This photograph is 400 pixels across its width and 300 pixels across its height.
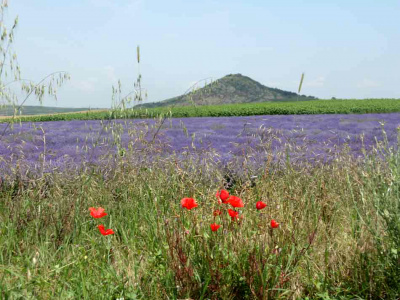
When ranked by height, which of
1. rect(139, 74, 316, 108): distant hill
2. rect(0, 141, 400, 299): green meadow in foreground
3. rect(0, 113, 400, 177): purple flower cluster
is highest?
rect(139, 74, 316, 108): distant hill

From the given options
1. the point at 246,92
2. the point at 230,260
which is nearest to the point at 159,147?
the point at 230,260

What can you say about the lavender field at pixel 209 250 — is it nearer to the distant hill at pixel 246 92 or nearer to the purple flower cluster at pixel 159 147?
the purple flower cluster at pixel 159 147

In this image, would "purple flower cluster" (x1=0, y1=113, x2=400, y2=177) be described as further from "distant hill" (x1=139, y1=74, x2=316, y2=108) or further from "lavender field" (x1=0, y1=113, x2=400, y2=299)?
"distant hill" (x1=139, y1=74, x2=316, y2=108)

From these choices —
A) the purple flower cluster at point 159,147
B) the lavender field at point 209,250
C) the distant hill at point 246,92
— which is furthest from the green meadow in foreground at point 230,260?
the distant hill at point 246,92

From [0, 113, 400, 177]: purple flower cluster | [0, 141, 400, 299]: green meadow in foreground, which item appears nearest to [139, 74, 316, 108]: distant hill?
[0, 113, 400, 177]: purple flower cluster

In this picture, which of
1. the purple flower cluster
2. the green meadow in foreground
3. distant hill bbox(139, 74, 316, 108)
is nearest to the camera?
the green meadow in foreground

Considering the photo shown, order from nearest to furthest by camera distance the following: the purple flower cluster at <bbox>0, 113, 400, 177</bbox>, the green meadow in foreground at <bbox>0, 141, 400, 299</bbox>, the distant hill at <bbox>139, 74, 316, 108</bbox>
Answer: the green meadow in foreground at <bbox>0, 141, 400, 299</bbox> < the purple flower cluster at <bbox>0, 113, 400, 177</bbox> < the distant hill at <bbox>139, 74, 316, 108</bbox>

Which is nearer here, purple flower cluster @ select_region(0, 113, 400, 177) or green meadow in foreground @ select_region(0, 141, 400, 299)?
green meadow in foreground @ select_region(0, 141, 400, 299)

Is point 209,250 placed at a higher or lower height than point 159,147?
lower

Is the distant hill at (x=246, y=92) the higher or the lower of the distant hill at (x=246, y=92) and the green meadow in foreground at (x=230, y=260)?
the higher

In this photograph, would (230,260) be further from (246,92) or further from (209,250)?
(246,92)

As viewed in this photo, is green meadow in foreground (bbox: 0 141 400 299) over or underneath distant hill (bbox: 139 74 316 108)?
underneath

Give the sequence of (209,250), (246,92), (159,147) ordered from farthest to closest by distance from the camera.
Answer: (246,92) < (159,147) < (209,250)

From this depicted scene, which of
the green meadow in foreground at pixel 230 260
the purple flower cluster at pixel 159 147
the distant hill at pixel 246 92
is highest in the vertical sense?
the distant hill at pixel 246 92
